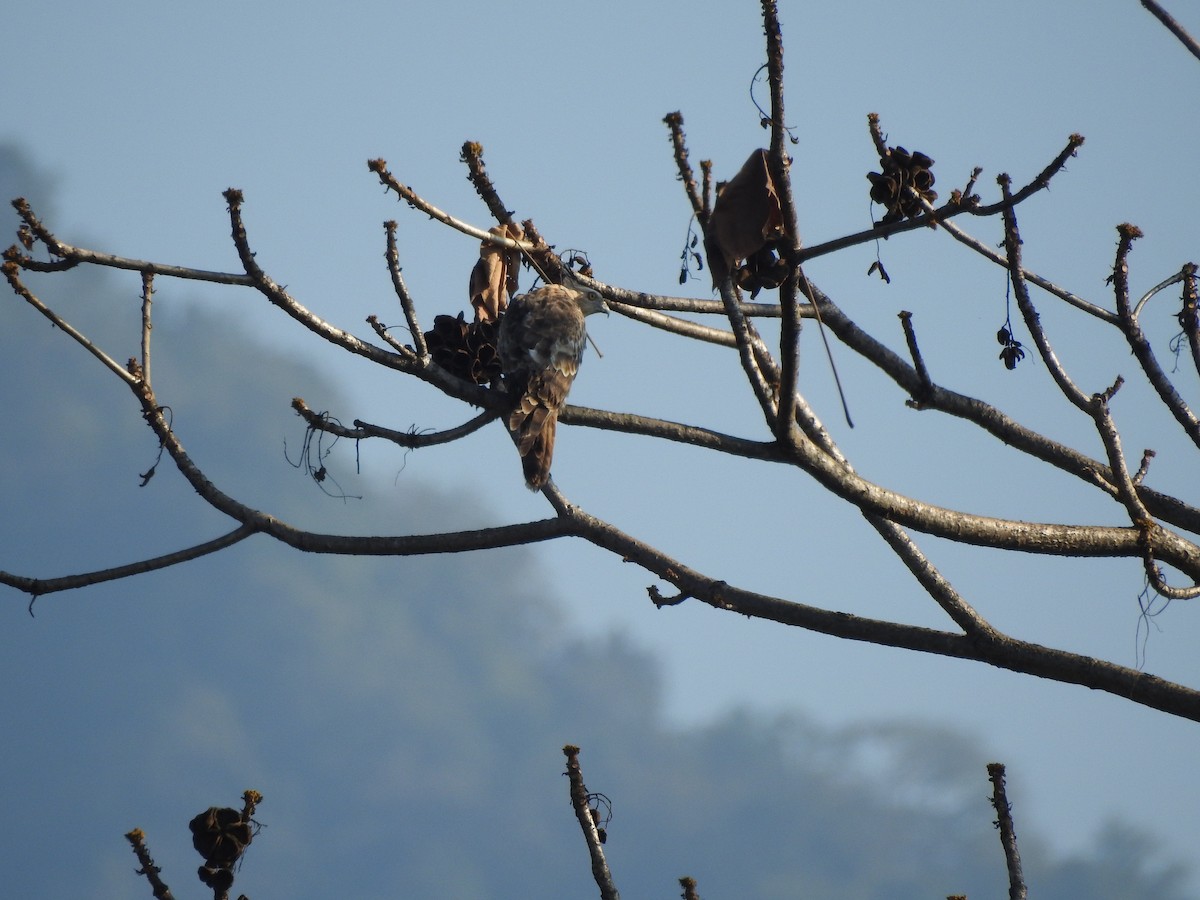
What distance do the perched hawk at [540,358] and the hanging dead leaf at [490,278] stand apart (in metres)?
0.10

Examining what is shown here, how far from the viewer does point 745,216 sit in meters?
4.12

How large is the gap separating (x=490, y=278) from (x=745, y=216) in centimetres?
262

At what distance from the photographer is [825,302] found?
5438 mm

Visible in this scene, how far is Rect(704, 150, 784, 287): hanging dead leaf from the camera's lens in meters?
4.09

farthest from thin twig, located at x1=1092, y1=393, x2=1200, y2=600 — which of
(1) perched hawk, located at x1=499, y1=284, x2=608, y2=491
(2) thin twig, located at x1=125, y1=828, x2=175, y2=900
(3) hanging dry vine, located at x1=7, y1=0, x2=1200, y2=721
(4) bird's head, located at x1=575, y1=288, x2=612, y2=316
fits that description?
(2) thin twig, located at x1=125, y1=828, x2=175, y2=900

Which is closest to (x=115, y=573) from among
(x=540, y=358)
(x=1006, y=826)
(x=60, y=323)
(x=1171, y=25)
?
(x=60, y=323)

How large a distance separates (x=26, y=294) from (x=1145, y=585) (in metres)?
4.92

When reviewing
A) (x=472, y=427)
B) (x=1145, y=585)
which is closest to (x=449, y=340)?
(x=472, y=427)

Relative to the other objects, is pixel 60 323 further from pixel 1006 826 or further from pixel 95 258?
pixel 1006 826

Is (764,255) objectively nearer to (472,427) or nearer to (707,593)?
(707,593)

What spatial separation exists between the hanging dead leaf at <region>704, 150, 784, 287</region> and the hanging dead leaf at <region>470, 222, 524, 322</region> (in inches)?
96.0

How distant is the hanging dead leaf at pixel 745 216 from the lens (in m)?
4.09

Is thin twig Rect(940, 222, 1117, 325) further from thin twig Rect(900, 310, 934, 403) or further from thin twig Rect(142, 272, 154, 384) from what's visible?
thin twig Rect(142, 272, 154, 384)

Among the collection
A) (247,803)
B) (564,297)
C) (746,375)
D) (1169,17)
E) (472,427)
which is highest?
(564,297)
